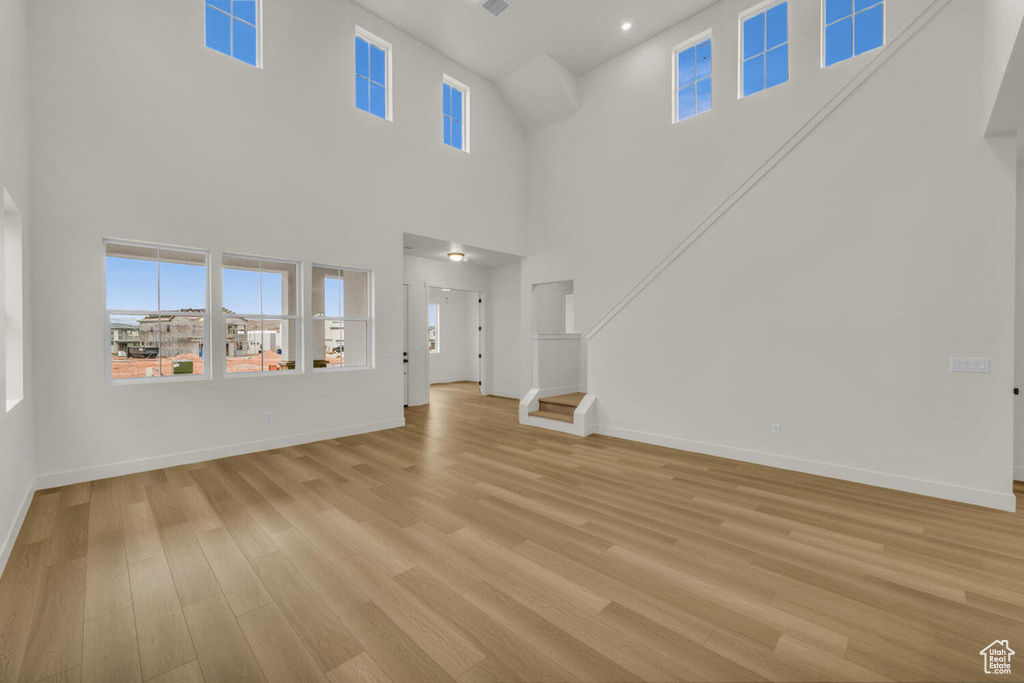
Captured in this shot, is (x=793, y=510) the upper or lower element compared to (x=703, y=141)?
lower

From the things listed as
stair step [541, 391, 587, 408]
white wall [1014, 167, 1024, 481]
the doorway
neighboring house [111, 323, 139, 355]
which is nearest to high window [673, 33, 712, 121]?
white wall [1014, 167, 1024, 481]

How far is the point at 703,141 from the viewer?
17.4 feet

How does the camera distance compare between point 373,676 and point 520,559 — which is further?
point 520,559

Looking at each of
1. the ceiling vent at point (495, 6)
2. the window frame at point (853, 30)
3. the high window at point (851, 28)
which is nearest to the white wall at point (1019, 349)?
the window frame at point (853, 30)

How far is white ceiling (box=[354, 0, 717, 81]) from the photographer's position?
17.9ft

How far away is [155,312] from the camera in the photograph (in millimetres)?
4270

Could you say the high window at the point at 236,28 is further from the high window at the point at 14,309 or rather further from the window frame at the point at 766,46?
the window frame at the point at 766,46

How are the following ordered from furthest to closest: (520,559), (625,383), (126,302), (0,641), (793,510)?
(625,383) → (126,302) → (793,510) → (520,559) → (0,641)

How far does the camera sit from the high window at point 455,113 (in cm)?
684

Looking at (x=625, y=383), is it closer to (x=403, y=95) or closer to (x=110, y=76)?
(x=403, y=95)

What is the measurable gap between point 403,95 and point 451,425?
5.00 m

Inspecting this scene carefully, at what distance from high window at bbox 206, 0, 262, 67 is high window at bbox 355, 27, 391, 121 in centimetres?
123

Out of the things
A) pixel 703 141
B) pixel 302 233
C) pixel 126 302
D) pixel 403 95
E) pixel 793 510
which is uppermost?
pixel 403 95

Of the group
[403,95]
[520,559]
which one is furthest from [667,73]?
[520,559]
